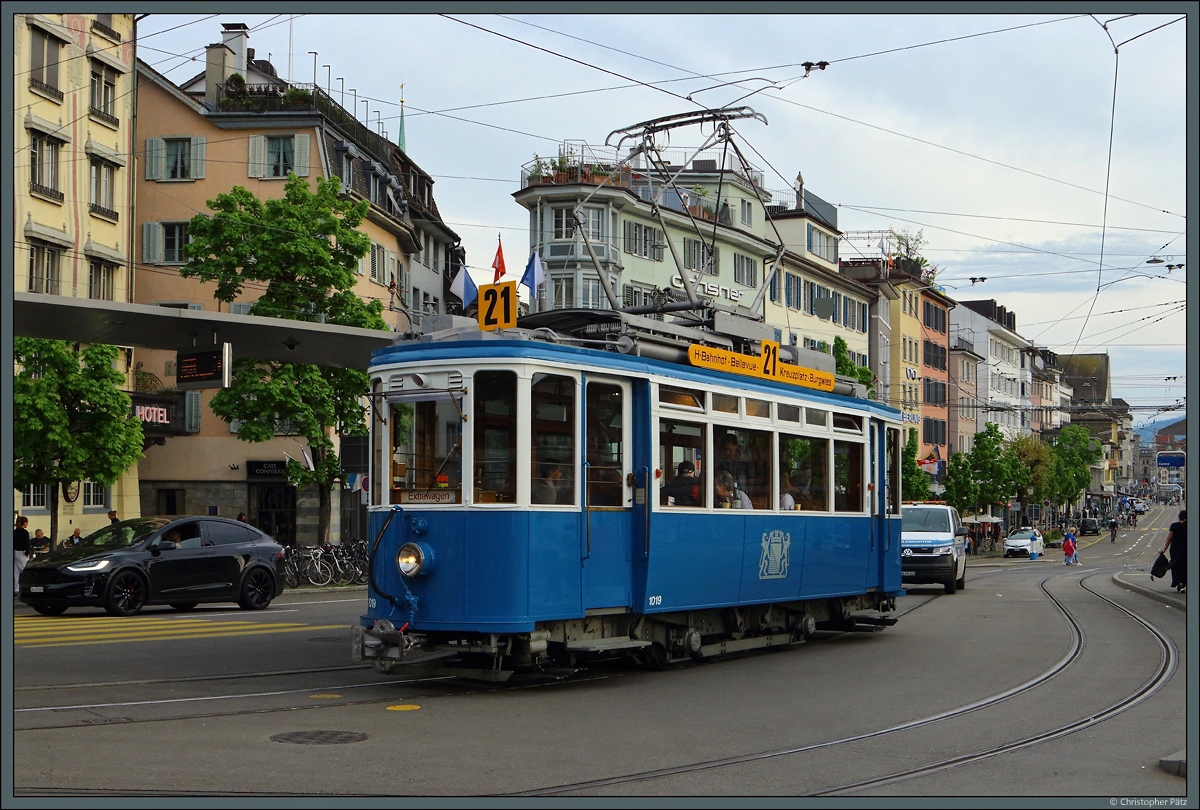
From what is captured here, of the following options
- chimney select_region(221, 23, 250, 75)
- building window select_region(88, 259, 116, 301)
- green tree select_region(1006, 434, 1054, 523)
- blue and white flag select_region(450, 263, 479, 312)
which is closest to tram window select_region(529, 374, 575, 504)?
blue and white flag select_region(450, 263, 479, 312)

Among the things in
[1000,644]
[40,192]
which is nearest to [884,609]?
[1000,644]

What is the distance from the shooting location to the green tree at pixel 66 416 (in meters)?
29.8

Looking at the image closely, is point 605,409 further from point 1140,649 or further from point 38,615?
point 38,615

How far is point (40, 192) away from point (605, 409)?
96.3ft

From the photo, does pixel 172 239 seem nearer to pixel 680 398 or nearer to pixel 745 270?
pixel 745 270

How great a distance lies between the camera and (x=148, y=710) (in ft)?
34.8

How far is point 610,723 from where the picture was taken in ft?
34.3

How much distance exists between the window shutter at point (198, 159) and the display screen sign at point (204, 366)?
27.7m

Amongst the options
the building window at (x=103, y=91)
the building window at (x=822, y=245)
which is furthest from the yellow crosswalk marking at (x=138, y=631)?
the building window at (x=822, y=245)

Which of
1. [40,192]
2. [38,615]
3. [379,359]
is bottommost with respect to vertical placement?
[38,615]

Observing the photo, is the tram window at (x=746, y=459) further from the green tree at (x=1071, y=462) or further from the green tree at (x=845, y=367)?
the green tree at (x=1071, y=462)

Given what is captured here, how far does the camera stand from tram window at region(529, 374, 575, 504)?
39.6 feet

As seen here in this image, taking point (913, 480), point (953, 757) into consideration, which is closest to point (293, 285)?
point (953, 757)

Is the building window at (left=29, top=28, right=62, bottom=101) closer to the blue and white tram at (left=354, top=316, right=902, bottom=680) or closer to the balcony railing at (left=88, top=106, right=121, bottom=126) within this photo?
the balcony railing at (left=88, top=106, right=121, bottom=126)
